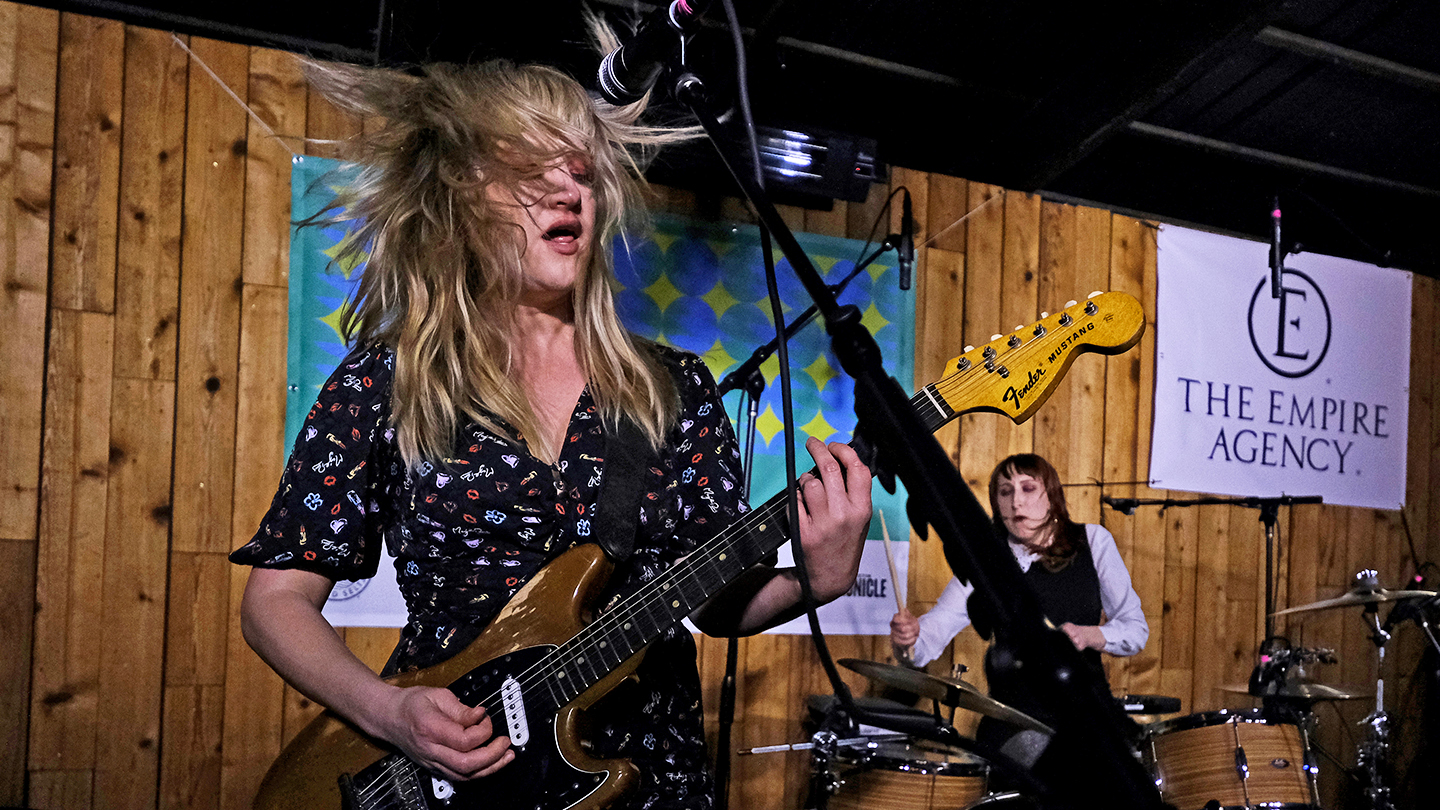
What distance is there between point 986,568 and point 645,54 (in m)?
0.77

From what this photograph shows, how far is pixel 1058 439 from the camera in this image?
14.5 feet

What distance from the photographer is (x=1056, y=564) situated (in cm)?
405

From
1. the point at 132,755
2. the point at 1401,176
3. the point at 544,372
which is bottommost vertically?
the point at 132,755

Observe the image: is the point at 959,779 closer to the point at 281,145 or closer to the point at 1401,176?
the point at 281,145

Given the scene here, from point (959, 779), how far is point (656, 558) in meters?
1.78

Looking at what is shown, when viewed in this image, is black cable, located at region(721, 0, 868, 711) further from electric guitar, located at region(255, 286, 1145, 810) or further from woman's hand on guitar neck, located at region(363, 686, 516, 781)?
woman's hand on guitar neck, located at region(363, 686, 516, 781)

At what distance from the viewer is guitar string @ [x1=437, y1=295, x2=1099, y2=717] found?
57.1 inches

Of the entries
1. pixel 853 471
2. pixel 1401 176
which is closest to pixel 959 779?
pixel 853 471

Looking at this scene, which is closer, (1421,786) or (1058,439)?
(1058,439)

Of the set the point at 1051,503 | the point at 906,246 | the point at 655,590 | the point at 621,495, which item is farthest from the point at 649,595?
the point at 1051,503

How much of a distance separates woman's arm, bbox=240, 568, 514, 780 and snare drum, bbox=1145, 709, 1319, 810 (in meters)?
2.73

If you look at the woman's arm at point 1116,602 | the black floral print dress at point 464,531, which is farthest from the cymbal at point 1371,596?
the black floral print dress at point 464,531

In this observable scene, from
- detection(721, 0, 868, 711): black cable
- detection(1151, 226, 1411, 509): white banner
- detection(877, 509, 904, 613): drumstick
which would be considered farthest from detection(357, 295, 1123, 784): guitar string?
detection(1151, 226, 1411, 509): white banner

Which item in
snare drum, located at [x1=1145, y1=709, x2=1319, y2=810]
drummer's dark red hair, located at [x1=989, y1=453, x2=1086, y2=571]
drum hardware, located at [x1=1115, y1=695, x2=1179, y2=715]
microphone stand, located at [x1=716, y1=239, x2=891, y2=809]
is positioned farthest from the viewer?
drummer's dark red hair, located at [x1=989, y1=453, x2=1086, y2=571]
